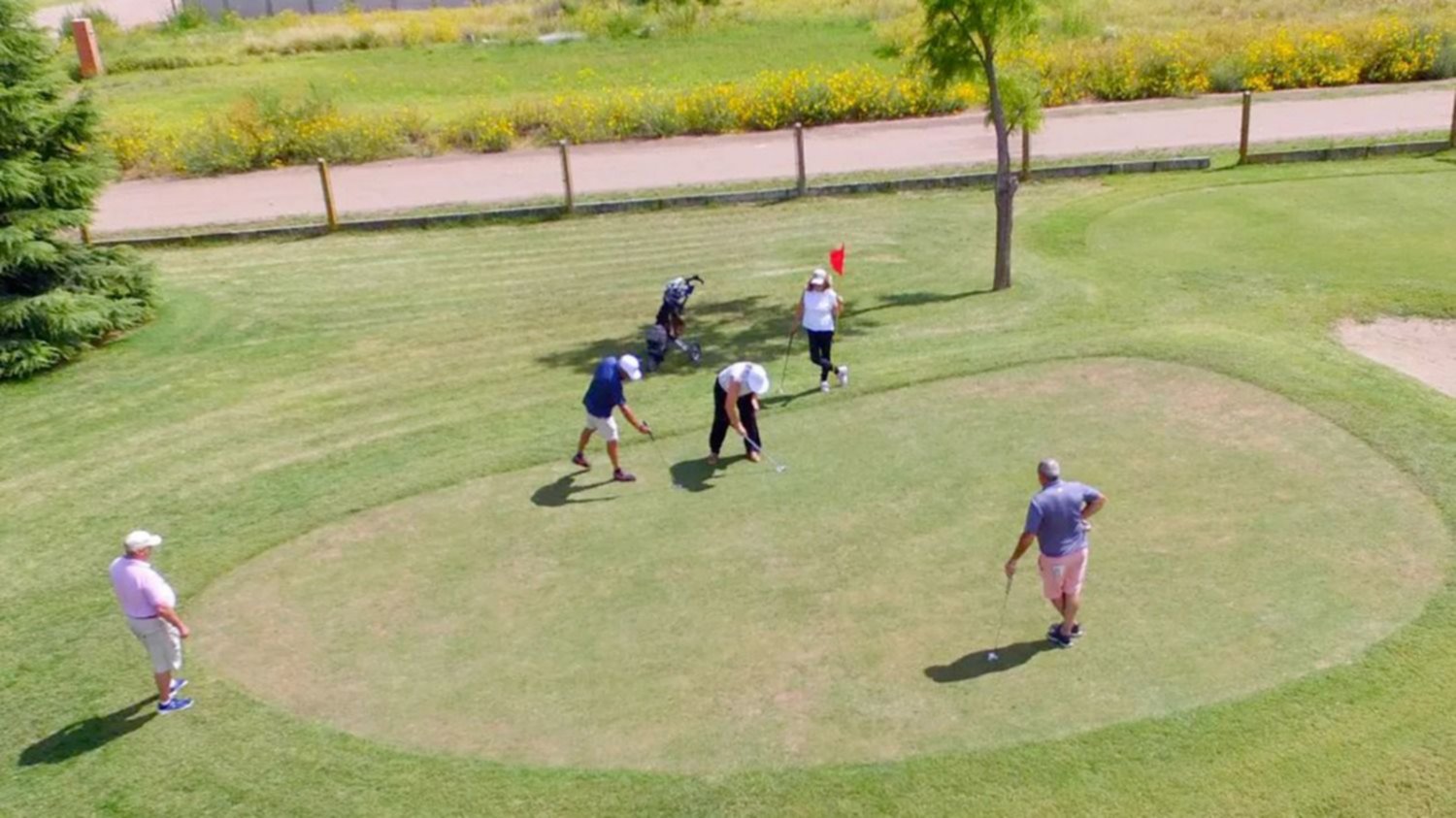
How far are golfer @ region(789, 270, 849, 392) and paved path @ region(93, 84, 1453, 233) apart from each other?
1273 cm

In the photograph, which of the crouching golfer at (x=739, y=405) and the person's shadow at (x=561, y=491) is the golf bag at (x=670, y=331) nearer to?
Result: the crouching golfer at (x=739, y=405)

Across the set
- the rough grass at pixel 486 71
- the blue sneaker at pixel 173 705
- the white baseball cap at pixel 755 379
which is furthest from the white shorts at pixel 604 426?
the rough grass at pixel 486 71

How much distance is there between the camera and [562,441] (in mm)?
15344

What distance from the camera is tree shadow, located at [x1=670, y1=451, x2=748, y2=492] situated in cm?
1392

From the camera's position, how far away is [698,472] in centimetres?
1427

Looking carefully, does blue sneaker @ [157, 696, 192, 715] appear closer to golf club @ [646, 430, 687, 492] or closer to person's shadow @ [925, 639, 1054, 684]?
golf club @ [646, 430, 687, 492]

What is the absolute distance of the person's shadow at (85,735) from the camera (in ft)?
33.2

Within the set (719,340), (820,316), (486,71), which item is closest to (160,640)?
(820,316)

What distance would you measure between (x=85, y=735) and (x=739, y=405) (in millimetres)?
6929

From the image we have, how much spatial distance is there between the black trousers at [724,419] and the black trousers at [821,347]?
2079 millimetres

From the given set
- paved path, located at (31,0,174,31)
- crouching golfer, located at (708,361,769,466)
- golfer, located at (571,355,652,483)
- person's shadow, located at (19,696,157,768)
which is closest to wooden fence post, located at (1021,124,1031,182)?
crouching golfer, located at (708,361,769,466)

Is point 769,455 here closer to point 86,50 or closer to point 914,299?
point 914,299

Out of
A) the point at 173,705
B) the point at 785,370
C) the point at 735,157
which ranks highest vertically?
the point at 735,157

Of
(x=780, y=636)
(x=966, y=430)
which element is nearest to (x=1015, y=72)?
(x=966, y=430)
